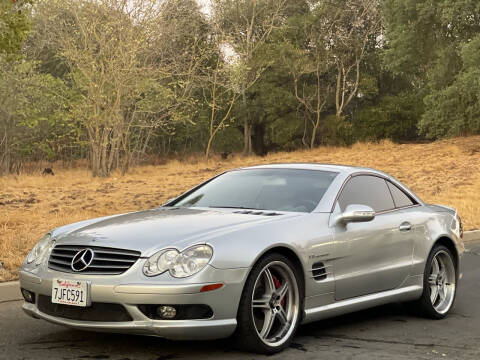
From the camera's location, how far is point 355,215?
669cm

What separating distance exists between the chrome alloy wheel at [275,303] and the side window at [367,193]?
3.87 feet

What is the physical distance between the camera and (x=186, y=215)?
261 inches

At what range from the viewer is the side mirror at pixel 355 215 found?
670 cm

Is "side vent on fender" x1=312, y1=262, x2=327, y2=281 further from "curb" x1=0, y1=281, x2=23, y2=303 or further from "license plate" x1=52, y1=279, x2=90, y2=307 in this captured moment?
"curb" x1=0, y1=281, x2=23, y2=303

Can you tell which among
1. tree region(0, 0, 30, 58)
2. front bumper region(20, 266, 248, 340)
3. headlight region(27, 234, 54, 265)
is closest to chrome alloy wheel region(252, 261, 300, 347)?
front bumper region(20, 266, 248, 340)

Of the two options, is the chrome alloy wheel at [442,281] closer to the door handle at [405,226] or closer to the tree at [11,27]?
the door handle at [405,226]

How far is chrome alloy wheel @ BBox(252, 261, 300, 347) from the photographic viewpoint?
6020 mm

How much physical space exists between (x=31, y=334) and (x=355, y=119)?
4210cm

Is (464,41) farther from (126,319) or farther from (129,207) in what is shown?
(126,319)

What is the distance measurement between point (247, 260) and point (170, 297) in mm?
631

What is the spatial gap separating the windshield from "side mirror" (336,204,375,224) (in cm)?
26

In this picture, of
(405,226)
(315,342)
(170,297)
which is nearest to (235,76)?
(405,226)

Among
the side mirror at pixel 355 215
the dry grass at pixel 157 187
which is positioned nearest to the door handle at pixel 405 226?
the side mirror at pixel 355 215

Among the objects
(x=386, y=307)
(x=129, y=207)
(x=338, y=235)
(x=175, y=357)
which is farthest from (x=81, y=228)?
(x=129, y=207)
